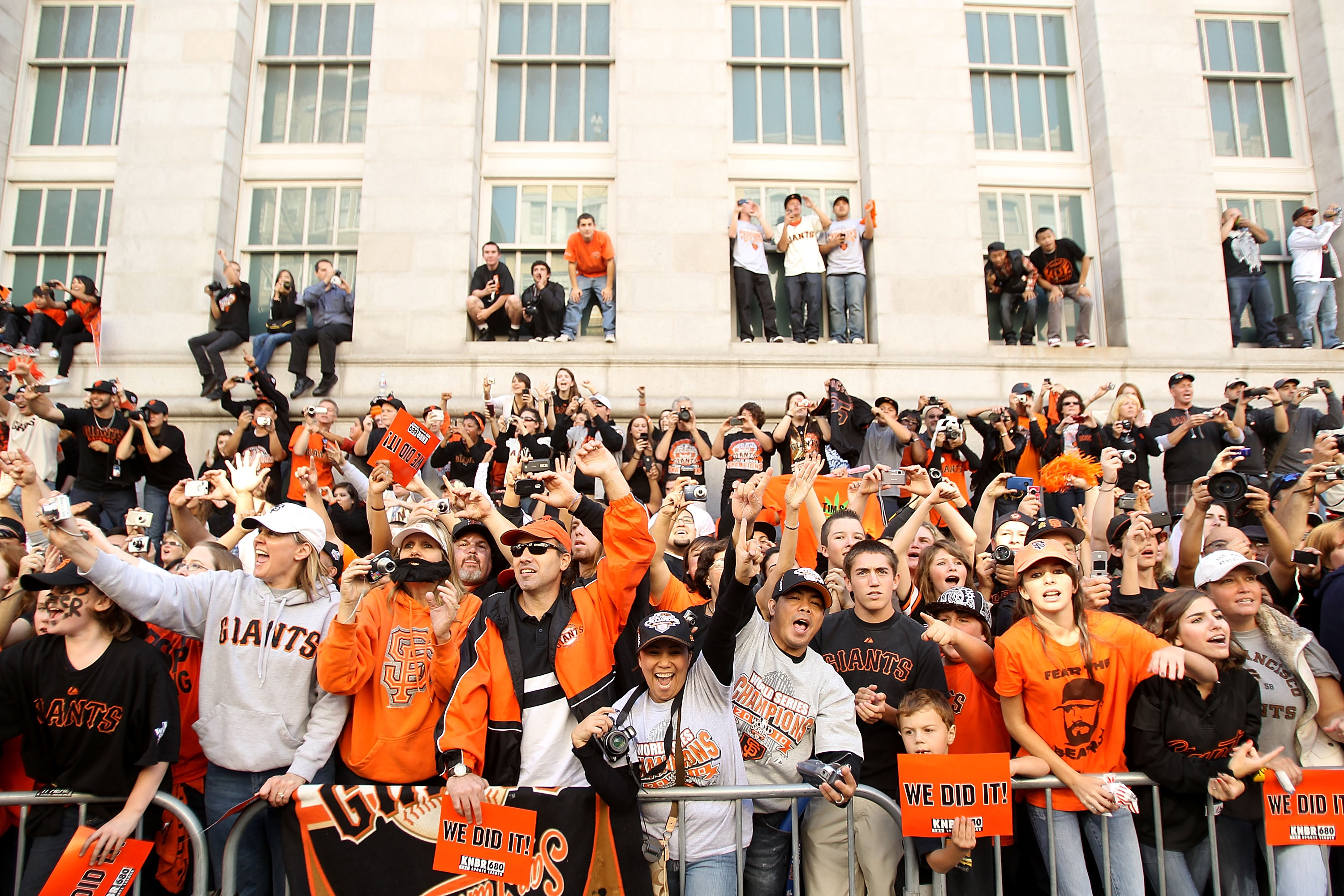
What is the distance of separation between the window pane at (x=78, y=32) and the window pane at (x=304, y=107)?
3.45 meters

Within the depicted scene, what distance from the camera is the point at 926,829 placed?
145 inches

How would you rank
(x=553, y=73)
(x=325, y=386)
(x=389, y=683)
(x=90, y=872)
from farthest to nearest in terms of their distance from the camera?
(x=553, y=73) < (x=325, y=386) < (x=389, y=683) < (x=90, y=872)

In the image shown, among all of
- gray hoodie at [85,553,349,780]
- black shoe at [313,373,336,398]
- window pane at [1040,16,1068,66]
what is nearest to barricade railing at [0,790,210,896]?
gray hoodie at [85,553,349,780]

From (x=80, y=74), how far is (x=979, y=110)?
1473 cm

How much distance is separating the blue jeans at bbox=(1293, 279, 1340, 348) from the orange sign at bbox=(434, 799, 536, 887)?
14294mm

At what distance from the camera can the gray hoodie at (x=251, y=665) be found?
408cm

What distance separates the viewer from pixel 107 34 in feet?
46.2

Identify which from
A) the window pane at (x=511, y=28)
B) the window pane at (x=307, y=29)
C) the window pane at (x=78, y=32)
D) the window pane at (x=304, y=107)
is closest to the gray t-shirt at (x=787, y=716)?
the window pane at (x=511, y=28)

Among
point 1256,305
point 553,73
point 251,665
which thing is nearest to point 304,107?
point 553,73

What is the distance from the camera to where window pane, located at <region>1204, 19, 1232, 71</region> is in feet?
47.2

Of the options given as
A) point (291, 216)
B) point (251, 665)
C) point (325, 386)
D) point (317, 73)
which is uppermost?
point (317, 73)

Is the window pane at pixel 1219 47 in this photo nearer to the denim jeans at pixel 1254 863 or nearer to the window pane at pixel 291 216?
the denim jeans at pixel 1254 863

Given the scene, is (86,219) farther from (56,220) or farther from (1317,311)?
(1317,311)

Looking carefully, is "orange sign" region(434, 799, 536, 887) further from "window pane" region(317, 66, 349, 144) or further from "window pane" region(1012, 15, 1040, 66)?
"window pane" region(1012, 15, 1040, 66)
